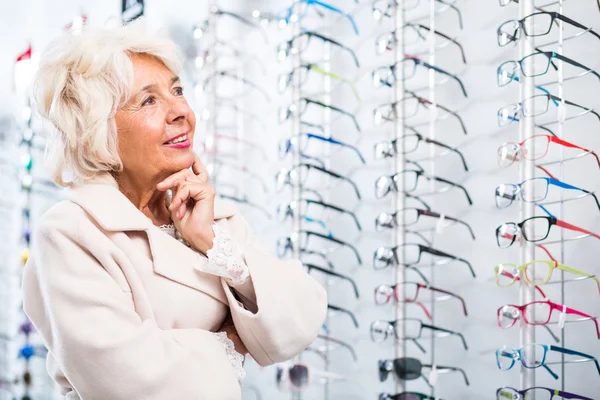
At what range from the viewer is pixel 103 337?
1676mm

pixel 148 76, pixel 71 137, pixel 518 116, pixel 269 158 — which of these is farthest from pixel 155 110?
pixel 269 158

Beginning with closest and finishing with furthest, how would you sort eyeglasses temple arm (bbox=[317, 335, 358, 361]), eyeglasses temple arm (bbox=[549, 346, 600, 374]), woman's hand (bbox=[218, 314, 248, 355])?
woman's hand (bbox=[218, 314, 248, 355]), eyeglasses temple arm (bbox=[549, 346, 600, 374]), eyeglasses temple arm (bbox=[317, 335, 358, 361])

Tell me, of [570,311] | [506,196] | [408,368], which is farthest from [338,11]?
[570,311]

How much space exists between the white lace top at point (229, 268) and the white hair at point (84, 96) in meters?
0.37

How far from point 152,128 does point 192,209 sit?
257 millimetres

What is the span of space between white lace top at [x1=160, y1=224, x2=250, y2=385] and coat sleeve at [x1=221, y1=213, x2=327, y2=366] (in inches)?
0.9

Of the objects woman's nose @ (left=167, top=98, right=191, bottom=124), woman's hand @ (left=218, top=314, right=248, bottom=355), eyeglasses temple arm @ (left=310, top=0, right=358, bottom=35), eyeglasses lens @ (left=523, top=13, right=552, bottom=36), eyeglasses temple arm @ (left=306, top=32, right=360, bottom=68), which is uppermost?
eyeglasses temple arm @ (left=310, top=0, right=358, bottom=35)

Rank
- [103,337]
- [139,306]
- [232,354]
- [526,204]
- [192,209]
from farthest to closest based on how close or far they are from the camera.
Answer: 1. [526,204]
2. [192,209]
3. [232,354]
4. [139,306]
5. [103,337]

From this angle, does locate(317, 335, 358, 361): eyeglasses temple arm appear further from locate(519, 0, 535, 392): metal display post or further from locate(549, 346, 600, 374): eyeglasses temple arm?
locate(549, 346, 600, 374): eyeglasses temple arm

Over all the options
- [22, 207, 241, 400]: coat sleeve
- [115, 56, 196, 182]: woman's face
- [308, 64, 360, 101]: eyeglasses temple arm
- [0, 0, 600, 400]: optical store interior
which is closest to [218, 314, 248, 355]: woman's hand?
[22, 207, 241, 400]: coat sleeve

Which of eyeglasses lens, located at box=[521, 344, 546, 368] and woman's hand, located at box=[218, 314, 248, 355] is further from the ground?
woman's hand, located at box=[218, 314, 248, 355]

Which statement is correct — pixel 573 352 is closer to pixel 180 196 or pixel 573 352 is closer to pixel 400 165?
pixel 400 165

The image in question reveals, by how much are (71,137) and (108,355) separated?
2.00 feet

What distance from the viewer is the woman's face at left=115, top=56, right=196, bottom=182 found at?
77.5 inches
